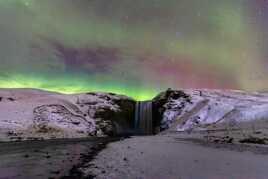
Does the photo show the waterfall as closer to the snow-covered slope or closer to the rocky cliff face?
the rocky cliff face

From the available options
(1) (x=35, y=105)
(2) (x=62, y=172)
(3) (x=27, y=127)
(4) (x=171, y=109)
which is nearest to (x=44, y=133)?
(3) (x=27, y=127)

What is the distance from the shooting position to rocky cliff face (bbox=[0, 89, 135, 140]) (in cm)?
4908

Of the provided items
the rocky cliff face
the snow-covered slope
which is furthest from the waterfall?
the snow-covered slope

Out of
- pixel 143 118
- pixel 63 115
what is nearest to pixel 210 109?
pixel 143 118

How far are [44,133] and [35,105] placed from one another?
50.0ft

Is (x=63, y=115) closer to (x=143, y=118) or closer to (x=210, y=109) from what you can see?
(x=143, y=118)

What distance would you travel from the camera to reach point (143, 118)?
222 ft

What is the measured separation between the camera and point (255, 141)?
29328mm

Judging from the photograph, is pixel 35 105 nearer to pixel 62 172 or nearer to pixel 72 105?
pixel 72 105

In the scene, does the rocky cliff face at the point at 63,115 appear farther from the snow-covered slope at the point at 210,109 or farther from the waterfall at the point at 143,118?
the snow-covered slope at the point at 210,109

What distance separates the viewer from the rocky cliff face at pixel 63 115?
161 feet

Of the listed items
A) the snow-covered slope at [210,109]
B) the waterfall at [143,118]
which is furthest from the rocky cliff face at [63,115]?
the snow-covered slope at [210,109]

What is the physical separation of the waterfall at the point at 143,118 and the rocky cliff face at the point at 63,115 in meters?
1.60

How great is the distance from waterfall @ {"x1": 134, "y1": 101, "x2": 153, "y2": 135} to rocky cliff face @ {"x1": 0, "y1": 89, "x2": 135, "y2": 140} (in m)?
1.60
